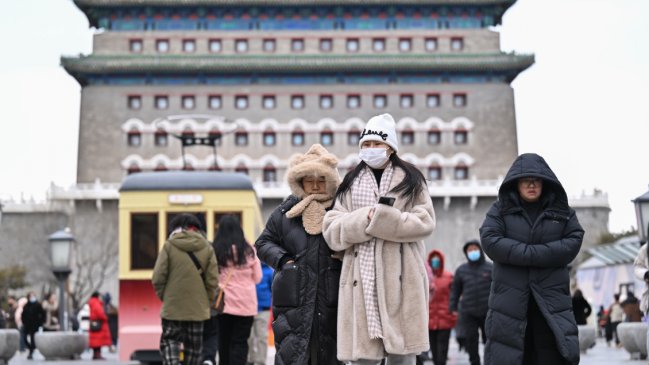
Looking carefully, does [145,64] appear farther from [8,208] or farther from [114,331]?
[114,331]

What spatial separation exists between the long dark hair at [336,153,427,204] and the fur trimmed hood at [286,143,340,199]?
280 millimetres

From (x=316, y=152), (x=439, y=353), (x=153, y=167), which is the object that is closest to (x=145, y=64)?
(x=153, y=167)

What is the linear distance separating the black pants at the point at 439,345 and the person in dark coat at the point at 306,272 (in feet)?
Result: 17.9

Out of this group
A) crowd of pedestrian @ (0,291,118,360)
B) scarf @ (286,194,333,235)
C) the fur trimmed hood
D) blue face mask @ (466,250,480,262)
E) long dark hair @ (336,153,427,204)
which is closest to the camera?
long dark hair @ (336,153,427,204)

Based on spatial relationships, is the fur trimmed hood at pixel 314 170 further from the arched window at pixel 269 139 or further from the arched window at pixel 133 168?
the arched window at pixel 133 168

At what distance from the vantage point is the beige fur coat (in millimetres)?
5812

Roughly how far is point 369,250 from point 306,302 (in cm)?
52

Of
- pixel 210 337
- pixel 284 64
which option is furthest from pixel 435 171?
pixel 210 337

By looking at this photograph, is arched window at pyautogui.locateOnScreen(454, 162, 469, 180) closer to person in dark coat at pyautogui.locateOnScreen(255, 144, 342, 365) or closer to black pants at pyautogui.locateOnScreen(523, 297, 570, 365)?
person in dark coat at pyautogui.locateOnScreen(255, 144, 342, 365)

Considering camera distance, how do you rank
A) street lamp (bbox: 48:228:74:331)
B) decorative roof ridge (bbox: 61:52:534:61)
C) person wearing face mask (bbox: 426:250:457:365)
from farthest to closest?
decorative roof ridge (bbox: 61:52:534:61), street lamp (bbox: 48:228:74:331), person wearing face mask (bbox: 426:250:457:365)

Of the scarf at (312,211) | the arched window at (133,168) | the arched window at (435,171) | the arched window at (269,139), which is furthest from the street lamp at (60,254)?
the arched window at (435,171)

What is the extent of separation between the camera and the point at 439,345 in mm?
11977

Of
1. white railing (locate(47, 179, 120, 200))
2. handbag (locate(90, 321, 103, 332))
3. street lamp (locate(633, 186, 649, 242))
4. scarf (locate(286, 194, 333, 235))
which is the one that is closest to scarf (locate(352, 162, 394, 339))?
scarf (locate(286, 194, 333, 235))

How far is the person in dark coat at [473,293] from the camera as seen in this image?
10805 mm
